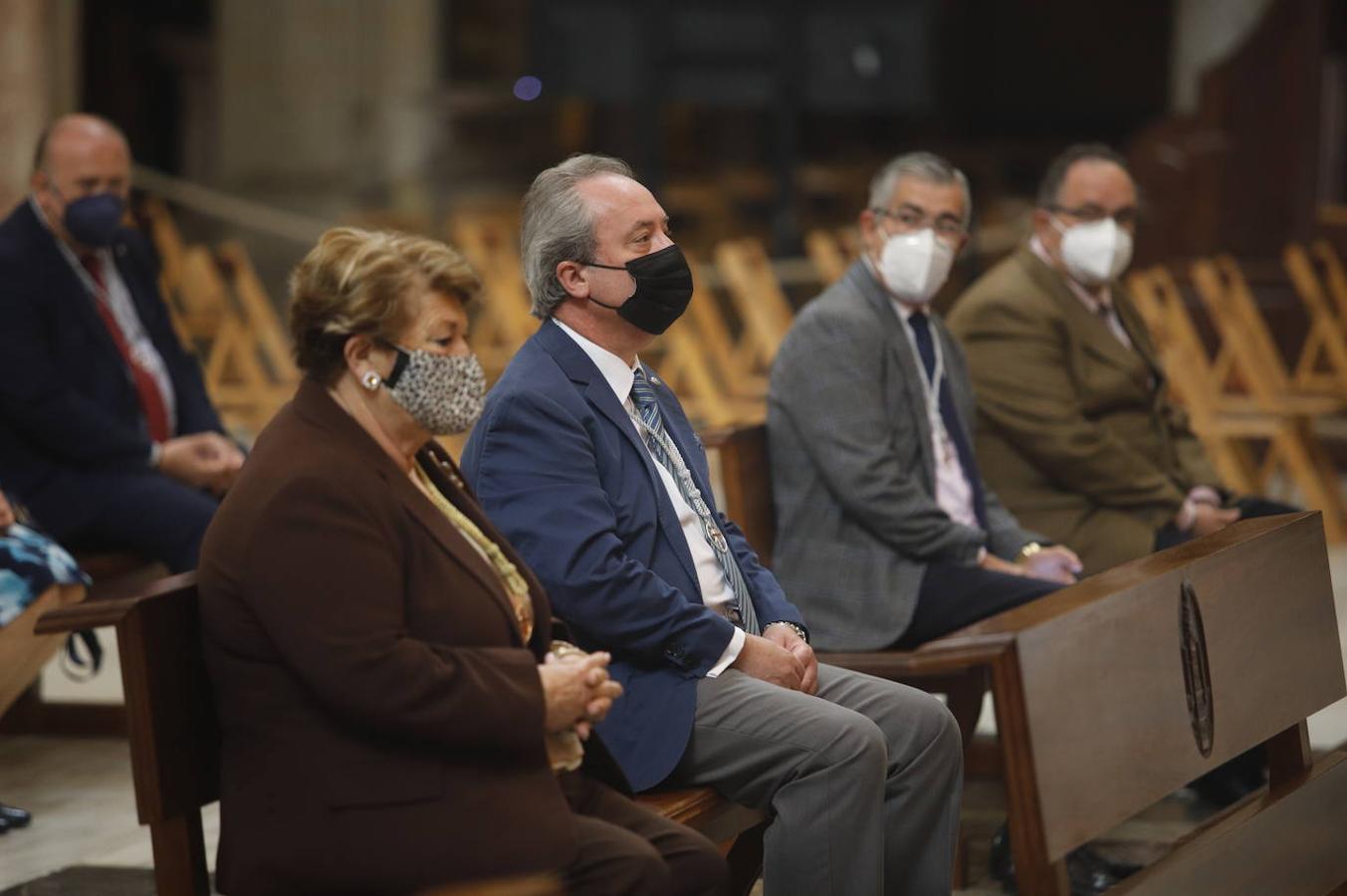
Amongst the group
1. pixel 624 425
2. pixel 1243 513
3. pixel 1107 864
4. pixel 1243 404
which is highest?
pixel 624 425

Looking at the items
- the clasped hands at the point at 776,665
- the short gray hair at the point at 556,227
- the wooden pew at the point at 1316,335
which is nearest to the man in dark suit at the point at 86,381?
the short gray hair at the point at 556,227

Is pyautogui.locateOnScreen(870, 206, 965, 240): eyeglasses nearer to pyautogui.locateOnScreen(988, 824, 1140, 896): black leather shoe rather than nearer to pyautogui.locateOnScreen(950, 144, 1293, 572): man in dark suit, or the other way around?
pyautogui.locateOnScreen(950, 144, 1293, 572): man in dark suit

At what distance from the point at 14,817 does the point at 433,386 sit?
81.5 inches

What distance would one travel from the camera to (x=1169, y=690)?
3.13m

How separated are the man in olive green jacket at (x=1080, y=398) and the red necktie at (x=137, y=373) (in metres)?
1.91

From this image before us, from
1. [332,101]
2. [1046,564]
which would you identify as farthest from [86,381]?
[332,101]

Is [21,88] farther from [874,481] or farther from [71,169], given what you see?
[874,481]

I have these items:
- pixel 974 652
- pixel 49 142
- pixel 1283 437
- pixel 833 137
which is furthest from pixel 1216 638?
pixel 833 137

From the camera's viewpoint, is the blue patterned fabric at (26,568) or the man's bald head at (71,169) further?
the man's bald head at (71,169)

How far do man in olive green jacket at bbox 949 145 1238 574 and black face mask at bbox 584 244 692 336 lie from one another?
1.57 m

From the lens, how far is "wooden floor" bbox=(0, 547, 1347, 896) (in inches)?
147

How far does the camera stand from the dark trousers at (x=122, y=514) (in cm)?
450

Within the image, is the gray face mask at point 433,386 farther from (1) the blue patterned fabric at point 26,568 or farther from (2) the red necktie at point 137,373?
(2) the red necktie at point 137,373

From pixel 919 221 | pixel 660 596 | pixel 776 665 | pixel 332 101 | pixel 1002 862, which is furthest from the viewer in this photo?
pixel 332 101
